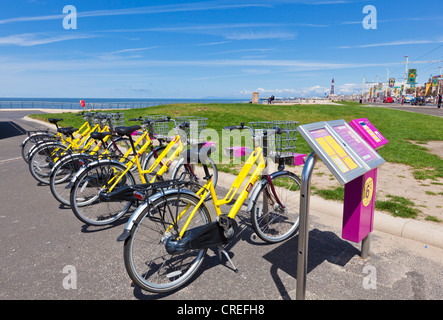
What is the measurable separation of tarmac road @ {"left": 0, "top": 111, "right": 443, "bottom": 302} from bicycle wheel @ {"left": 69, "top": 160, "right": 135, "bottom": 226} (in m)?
0.19

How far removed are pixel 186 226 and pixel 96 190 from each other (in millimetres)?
2274

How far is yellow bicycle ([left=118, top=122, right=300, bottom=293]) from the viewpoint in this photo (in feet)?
8.55

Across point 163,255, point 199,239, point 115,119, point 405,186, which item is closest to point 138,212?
point 199,239

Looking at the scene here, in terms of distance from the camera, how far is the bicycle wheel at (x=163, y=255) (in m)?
2.52

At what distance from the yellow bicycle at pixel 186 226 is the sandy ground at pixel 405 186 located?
185 centimetres

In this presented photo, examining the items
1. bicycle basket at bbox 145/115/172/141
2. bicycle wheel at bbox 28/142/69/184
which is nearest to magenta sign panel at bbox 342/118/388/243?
bicycle basket at bbox 145/115/172/141

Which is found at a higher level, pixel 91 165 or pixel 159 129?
pixel 159 129

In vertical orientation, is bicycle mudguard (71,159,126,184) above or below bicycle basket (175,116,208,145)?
below

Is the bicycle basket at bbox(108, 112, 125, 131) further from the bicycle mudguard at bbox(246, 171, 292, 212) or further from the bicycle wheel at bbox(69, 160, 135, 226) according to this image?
the bicycle mudguard at bbox(246, 171, 292, 212)

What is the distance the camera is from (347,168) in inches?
85.7

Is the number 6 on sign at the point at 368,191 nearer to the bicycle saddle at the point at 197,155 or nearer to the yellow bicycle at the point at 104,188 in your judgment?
the bicycle saddle at the point at 197,155

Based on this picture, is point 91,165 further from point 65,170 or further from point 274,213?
point 274,213

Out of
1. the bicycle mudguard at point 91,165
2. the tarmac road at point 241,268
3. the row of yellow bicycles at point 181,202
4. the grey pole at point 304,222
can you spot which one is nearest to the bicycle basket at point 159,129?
the row of yellow bicycles at point 181,202
